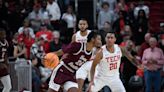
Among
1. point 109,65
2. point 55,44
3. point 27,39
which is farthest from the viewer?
point 27,39

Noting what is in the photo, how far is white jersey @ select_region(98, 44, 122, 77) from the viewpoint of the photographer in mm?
11827

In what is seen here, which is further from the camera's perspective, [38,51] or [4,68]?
[38,51]

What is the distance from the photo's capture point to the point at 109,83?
1197 centimetres

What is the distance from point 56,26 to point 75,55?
8.30 m

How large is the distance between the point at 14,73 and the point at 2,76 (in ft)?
5.52

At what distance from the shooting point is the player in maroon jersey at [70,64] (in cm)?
994

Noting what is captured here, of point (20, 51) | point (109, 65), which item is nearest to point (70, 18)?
point (20, 51)

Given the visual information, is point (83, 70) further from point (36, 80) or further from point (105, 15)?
point (105, 15)

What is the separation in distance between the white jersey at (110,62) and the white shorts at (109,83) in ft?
0.33

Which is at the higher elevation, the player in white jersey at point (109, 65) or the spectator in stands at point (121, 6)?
the spectator in stands at point (121, 6)

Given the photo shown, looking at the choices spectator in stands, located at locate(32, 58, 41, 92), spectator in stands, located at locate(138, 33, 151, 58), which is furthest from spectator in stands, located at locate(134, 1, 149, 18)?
spectator in stands, located at locate(32, 58, 41, 92)

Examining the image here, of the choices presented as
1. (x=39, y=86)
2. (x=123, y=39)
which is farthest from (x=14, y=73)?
(x=123, y=39)

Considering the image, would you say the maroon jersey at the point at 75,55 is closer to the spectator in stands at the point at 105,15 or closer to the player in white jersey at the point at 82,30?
the player in white jersey at the point at 82,30

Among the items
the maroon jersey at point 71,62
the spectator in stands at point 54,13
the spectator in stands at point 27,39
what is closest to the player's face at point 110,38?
the maroon jersey at point 71,62
